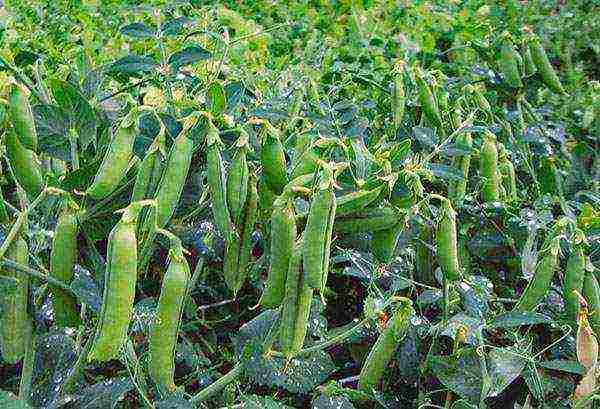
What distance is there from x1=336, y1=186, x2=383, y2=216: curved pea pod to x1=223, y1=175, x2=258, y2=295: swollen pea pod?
0.11m

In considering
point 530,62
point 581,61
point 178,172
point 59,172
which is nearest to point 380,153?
point 178,172

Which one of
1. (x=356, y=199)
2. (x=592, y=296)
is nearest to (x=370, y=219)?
(x=356, y=199)

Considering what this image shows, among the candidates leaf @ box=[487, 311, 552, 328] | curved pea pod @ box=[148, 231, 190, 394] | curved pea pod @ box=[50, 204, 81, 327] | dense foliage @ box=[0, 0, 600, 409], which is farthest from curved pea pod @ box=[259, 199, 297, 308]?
leaf @ box=[487, 311, 552, 328]

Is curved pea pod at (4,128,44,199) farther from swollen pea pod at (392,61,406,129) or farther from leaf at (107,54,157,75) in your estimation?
swollen pea pod at (392,61,406,129)

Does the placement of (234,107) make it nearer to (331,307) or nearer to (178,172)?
(178,172)

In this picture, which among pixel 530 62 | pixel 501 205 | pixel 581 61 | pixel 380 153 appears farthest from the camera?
pixel 581 61

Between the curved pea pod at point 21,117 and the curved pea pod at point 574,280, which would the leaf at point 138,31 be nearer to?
the curved pea pod at point 21,117

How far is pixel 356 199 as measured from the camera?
117cm

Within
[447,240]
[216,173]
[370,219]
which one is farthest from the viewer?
[447,240]

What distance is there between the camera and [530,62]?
2.14m

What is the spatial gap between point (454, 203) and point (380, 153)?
0.43 m

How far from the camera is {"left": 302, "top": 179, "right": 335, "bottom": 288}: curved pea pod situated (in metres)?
1.05

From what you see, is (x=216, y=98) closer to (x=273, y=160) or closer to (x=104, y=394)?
(x=273, y=160)

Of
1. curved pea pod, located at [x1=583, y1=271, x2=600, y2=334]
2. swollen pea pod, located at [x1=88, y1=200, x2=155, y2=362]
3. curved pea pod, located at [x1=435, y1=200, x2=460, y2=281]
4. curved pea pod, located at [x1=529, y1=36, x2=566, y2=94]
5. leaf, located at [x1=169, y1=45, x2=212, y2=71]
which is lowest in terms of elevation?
curved pea pod, located at [x1=583, y1=271, x2=600, y2=334]
